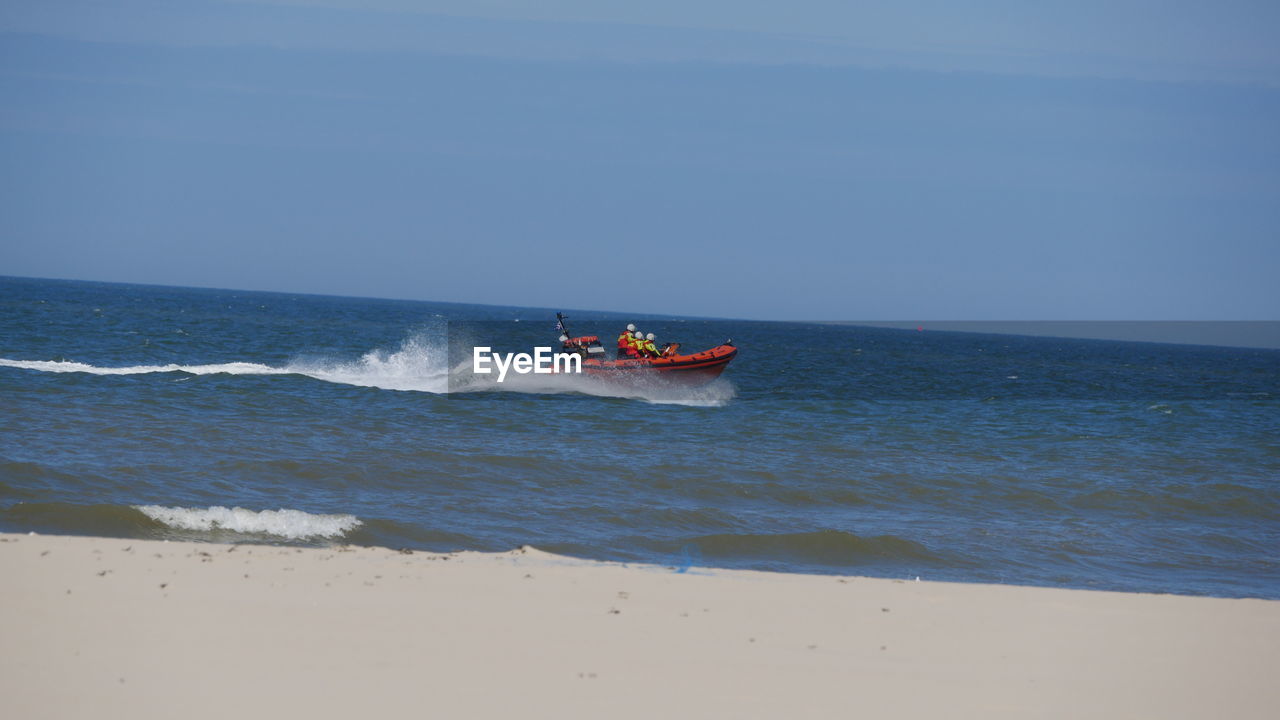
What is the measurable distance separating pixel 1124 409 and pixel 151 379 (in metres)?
21.7

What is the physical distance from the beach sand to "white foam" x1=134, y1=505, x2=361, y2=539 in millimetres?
1210

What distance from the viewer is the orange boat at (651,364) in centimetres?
2336

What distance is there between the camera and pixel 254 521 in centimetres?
904

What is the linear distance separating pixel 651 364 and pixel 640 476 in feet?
37.6

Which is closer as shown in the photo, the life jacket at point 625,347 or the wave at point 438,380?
the wave at point 438,380

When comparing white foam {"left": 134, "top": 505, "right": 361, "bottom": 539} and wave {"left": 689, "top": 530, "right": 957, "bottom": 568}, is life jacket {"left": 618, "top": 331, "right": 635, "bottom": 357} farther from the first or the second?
white foam {"left": 134, "top": 505, "right": 361, "bottom": 539}

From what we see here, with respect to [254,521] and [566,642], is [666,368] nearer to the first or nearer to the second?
[254,521]

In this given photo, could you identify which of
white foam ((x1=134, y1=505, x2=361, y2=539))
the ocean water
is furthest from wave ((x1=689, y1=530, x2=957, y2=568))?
white foam ((x1=134, y1=505, x2=361, y2=539))

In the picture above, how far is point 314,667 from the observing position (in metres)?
4.94

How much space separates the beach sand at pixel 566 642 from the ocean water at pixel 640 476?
1.52 metres

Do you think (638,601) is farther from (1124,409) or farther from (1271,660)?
(1124,409)

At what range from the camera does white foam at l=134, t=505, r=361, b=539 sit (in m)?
8.88

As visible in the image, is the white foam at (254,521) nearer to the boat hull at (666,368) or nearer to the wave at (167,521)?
the wave at (167,521)

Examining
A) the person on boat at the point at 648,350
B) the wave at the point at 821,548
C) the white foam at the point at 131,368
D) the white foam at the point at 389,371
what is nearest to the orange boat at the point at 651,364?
the person on boat at the point at 648,350
